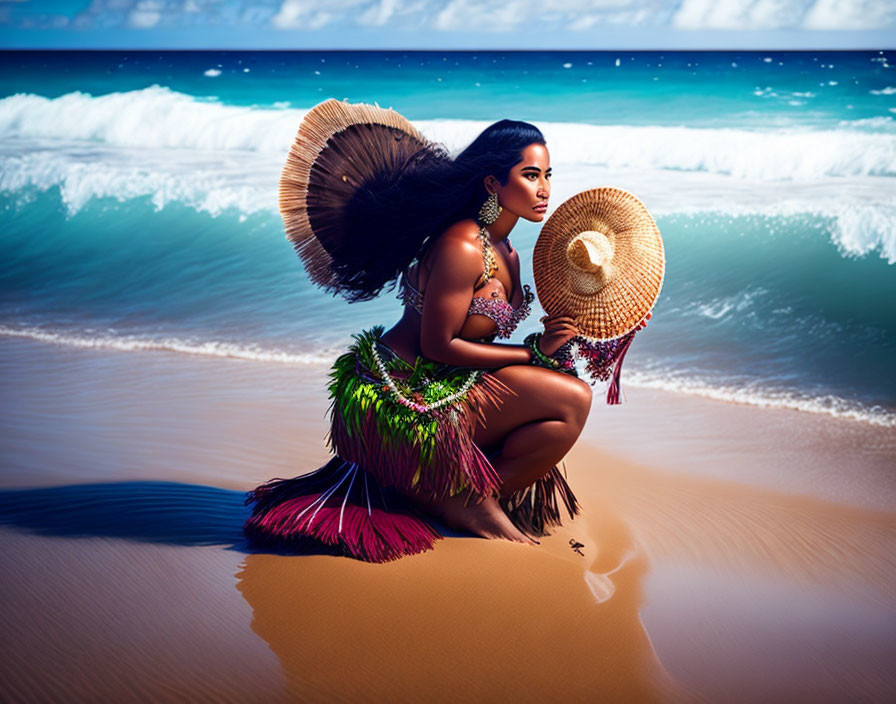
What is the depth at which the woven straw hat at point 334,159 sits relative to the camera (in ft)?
10.2

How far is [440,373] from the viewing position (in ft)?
9.82

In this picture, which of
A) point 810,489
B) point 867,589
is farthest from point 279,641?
point 810,489

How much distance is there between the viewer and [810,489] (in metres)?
3.84

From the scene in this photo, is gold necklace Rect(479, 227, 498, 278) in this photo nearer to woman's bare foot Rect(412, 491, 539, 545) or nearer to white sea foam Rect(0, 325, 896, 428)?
woman's bare foot Rect(412, 491, 539, 545)

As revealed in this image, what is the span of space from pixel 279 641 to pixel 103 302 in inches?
230

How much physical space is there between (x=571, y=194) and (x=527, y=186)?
28.7 feet

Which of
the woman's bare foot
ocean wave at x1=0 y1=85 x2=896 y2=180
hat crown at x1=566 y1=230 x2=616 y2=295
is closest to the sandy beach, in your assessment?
the woman's bare foot

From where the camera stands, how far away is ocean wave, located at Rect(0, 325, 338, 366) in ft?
19.4

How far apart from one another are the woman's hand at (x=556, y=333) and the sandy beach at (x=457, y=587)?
667 mm

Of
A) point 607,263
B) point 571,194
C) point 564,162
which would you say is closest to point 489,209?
point 607,263

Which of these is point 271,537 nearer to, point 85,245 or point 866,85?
point 85,245

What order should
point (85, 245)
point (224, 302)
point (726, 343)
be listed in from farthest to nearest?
point (85, 245) < point (224, 302) < point (726, 343)

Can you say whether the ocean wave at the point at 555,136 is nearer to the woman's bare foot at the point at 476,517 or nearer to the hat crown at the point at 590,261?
the hat crown at the point at 590,261

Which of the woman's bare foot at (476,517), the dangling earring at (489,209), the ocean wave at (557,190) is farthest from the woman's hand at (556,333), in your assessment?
the ocean wave at (557,190)
